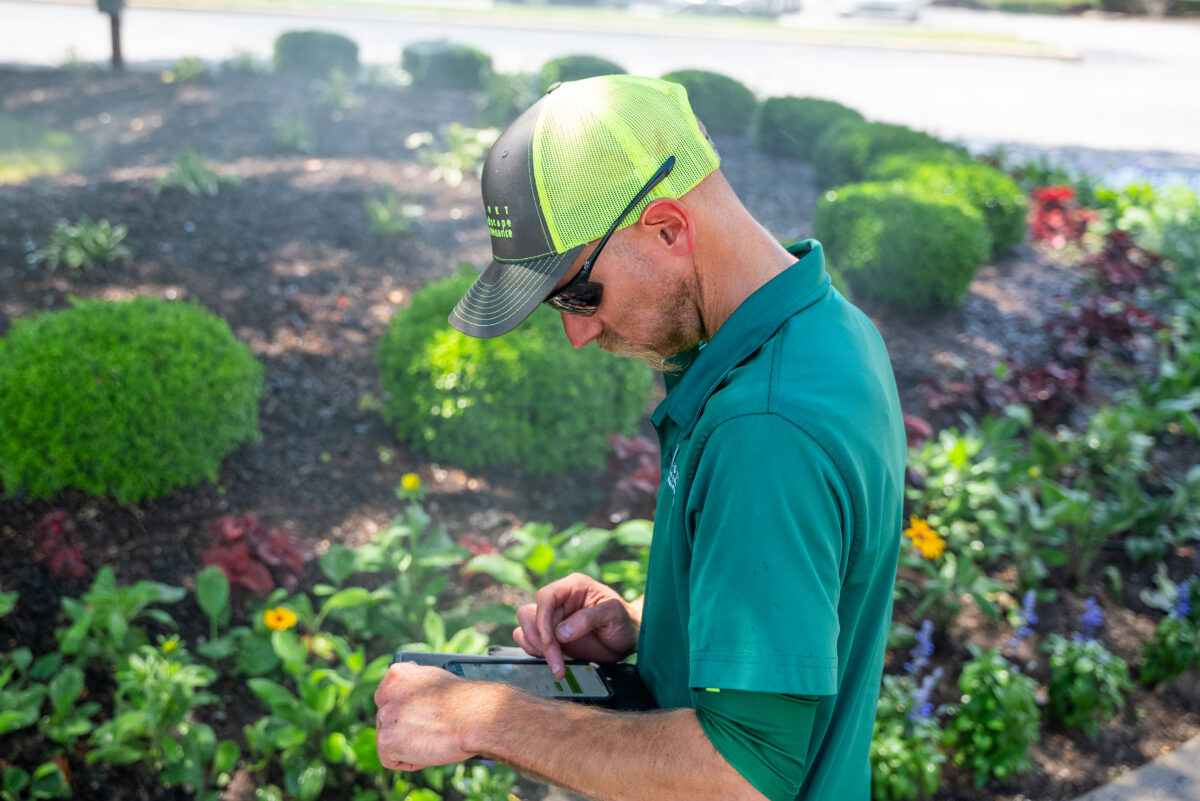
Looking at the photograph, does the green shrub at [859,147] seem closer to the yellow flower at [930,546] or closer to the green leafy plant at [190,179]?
the yellow flower at [930,546]

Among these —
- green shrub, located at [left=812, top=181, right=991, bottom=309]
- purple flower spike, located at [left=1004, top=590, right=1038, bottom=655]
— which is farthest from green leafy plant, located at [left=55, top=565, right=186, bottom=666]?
green shrub, located at [left=812, top=181, right=991, bottom=309]

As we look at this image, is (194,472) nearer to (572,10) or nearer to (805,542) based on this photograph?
(805,542)

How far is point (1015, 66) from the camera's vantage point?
1950 cm

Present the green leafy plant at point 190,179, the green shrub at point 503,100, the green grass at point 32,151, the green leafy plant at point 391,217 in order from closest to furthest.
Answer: the green leafy plant at point 391,217 → the green leafy plant at point 190,179 → the green grass at point 32,151 → the green shrub at point 503,100

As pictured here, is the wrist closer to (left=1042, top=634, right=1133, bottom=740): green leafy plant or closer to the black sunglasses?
the black sunglasses

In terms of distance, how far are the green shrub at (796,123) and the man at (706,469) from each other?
848cm

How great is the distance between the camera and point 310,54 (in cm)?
1225

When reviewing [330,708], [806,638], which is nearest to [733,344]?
[806,638]

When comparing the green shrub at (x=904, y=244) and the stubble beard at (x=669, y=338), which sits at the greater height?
the stubble beard at (x=669, y=338)

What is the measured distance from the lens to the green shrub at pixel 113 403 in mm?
3521

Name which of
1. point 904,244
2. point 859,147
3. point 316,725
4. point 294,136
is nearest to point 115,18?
point 294,136

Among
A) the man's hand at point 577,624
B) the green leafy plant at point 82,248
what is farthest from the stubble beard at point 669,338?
the green leafy plant at point 82,248

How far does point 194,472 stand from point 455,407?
45.1 inches

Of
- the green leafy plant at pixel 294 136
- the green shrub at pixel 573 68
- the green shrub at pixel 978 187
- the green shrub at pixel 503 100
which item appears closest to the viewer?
the green shrub at pixel 978 187
